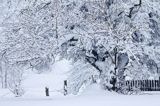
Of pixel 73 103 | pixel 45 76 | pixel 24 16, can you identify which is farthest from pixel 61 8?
pixel 45 76

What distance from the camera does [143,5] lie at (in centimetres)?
1778

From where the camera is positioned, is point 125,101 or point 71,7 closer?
point 125,101

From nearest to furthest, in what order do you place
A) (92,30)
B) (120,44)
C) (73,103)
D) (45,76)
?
1. (73,103)
2. (120,44)
3. (92,30)
4. (45,76)

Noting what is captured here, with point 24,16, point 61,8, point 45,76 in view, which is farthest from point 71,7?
point 45,76

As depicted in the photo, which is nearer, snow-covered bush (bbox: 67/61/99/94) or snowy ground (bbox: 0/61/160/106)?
snowy ground (bbox: 0/61/160/106)

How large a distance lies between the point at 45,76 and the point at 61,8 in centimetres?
5178

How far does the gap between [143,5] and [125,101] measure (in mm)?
7175

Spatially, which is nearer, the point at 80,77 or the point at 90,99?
the point at 90,99

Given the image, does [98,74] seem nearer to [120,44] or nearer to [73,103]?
[120,44]

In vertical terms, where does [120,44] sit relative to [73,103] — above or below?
above

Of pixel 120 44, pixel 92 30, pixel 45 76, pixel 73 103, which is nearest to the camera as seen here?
pixel 73 103

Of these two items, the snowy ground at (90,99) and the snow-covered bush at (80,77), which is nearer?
the snowy ground at (90,99)

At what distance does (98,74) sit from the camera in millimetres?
19266

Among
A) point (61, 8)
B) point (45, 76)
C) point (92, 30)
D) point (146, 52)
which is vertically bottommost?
point (45, 76)
